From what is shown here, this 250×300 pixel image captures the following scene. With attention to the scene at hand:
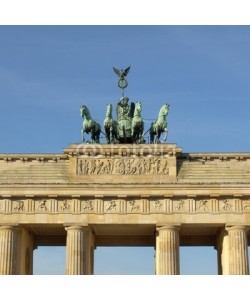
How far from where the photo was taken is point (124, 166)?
39.9 m

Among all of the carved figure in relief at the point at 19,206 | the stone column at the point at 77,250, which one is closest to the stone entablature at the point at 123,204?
the carved figure in relief at the point at 19,206

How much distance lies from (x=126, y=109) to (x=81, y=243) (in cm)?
812

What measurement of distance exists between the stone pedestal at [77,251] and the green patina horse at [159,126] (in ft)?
20.4

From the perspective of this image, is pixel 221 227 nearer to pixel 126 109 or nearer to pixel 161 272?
pixel 161 272

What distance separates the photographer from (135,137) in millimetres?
41250

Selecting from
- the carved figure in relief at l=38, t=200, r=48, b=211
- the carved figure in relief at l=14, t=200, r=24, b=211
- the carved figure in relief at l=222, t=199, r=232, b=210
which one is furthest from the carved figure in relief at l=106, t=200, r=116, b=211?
the carved figure in relief at l=222, t=199, r=232, b=210

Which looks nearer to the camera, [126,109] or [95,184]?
[95,184]

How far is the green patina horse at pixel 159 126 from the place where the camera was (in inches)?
1608

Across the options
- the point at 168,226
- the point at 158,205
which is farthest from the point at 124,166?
the point at 168,226

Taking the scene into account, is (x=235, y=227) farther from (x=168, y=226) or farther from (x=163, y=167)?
(x=163, y=167)

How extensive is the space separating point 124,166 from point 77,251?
5.07 metres

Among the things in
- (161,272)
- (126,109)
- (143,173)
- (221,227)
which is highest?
(126,109)

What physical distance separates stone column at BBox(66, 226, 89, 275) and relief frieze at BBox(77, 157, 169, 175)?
3.11m

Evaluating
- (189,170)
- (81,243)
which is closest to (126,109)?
(189,170)
